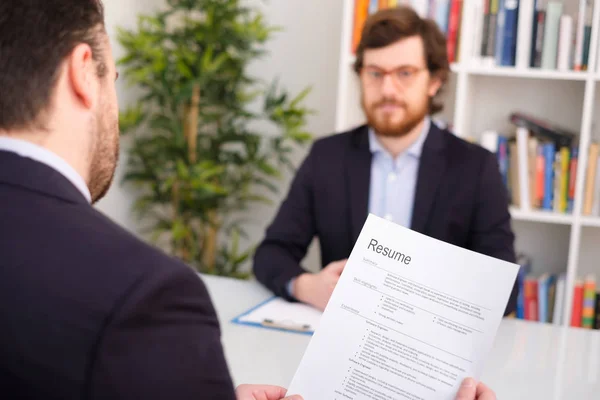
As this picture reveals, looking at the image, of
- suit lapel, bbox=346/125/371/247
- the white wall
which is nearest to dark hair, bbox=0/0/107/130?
suit lapel, bbox=346/125/371/247

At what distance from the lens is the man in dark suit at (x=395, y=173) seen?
2.21 meters

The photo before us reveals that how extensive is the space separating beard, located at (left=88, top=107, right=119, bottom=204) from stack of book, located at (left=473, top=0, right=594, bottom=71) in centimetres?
227

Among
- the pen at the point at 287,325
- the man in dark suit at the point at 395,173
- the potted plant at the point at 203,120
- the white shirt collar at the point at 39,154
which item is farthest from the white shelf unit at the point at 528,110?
the white shirt collar at the point at 39,154

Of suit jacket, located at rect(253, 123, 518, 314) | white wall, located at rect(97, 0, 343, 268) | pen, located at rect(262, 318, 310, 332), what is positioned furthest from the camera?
white wall, located at rect(97, 0, 343, 268)

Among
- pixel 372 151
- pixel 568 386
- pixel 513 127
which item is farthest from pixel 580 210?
pixel 568 386

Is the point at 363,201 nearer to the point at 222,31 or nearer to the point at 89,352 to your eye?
the point at 222,31

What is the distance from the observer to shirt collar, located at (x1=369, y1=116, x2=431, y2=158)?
230cm

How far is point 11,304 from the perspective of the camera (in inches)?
27.3

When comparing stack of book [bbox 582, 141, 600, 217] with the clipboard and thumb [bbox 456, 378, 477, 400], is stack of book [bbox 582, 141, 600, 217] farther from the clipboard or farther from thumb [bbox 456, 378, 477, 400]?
thumb [bbox 456, 378, 477, 400]

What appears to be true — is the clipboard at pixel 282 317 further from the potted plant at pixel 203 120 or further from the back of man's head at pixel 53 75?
the potted plant at pixel 203 120

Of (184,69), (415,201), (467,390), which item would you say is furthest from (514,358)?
(184,69)

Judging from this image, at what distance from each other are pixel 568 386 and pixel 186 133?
92.8 inches

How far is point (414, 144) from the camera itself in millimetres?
2312

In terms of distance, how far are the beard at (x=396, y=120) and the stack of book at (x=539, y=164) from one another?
2.51ft
